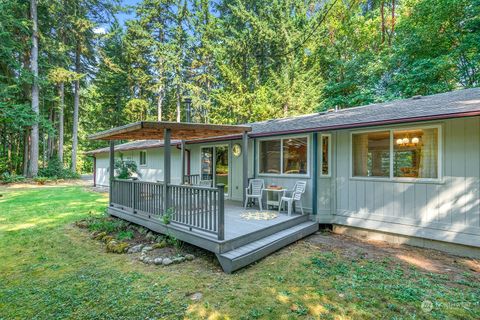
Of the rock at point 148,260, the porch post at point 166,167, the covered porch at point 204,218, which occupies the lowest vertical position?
the rock at point 148,260

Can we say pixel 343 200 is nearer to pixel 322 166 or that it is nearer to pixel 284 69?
pixel 322 166

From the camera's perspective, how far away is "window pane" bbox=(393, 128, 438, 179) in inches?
203

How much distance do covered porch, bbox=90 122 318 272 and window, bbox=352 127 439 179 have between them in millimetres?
1982

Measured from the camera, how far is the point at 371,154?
596 cm

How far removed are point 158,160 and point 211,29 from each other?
12.7m

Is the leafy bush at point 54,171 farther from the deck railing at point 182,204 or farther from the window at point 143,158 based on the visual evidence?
the deck railing at point 182,204

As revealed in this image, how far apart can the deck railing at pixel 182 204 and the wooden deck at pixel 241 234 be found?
0.11 m

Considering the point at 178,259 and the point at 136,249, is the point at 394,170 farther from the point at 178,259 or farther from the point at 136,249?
the point at 136,249

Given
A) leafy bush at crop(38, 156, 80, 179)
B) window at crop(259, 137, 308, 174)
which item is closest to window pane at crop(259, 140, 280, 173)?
window at crop(259, 137, 308, 174)

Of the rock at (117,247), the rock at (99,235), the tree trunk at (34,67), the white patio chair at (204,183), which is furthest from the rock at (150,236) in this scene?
the tree trunk at (34,67)

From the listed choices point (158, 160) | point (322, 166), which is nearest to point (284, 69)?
point (158, 160)

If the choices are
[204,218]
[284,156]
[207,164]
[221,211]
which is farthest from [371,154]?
[207,164]

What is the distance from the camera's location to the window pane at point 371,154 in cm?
575

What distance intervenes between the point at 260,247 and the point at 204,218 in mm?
1218
